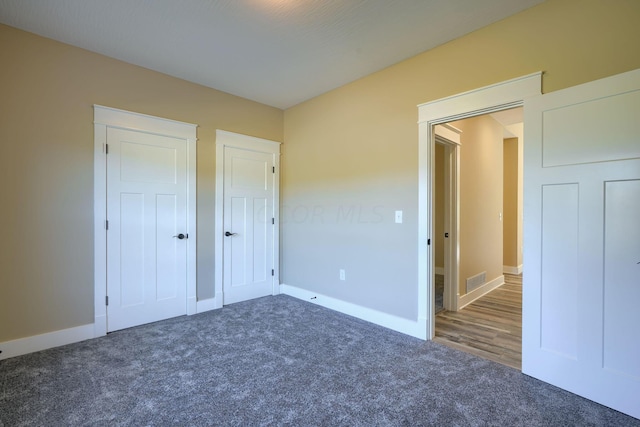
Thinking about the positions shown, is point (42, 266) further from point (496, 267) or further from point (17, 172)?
point (496, 267)

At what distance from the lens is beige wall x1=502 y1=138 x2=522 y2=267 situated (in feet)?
19.0

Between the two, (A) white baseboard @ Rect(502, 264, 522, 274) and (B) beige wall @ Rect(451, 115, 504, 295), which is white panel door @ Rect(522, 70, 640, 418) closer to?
(B) beige wall @ Rect(451, 115, 504, 295)

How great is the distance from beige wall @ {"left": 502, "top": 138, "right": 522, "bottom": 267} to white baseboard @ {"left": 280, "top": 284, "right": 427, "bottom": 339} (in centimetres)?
416

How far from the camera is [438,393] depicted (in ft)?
6.36

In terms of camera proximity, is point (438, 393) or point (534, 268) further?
point (534, 268)

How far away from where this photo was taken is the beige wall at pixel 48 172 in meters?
2.41

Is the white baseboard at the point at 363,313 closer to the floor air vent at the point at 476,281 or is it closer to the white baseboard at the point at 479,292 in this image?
the white baseboard at the point at 479,292

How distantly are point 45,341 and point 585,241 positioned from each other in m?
4.33

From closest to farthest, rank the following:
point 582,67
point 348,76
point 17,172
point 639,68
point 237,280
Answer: point 639,68 < point 582,67 < point 17,172 < point 348,76 < point 237,280

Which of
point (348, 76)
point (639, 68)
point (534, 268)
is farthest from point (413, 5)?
point (534, 268)

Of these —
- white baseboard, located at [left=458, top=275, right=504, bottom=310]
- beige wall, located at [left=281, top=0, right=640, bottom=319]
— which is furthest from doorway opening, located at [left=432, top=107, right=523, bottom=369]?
beige wall, located at [left=281, top=0, right=640, bottom=319]

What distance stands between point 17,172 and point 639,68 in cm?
455

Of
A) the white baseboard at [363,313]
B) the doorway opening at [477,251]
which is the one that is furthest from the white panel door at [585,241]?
the white baseboard at [363,313]

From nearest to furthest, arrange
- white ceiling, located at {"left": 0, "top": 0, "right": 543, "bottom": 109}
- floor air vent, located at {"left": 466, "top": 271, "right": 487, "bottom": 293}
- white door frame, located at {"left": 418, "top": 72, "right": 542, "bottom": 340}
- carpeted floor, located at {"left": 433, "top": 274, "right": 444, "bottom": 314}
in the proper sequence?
1. white ceiling, located at {"left": 0, "top": 0, "right": 543, "bottom": 109}
2. white door frame, located at {"left": 418, "top": 72, "right": 542, "bottom": 340}
3. carpeted floor, located at {"left": 433, "top": 274, "right": 444, "bottom": 314}
4. floor air vent, located at {"left": 466, "top": 271, "right": 487, "bottom": 293}
